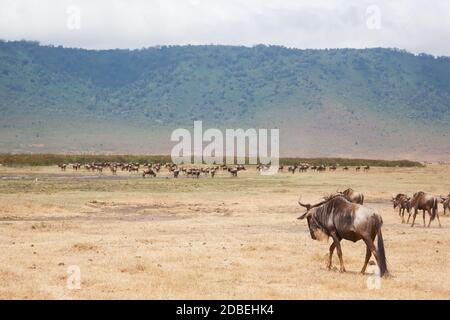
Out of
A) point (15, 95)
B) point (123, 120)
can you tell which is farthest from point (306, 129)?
point (15, 95)

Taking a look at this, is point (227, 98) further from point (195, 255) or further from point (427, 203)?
point (195, 255)

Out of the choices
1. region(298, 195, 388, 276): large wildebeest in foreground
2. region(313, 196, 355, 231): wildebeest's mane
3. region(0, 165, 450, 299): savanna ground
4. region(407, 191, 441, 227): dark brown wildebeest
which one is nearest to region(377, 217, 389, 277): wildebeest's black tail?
region(298, 195, 388, 276): large wildebeest in foreground

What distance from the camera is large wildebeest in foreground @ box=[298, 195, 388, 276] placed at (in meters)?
13.5

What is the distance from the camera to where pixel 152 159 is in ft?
323

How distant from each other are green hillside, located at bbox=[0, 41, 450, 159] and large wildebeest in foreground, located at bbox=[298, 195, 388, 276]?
11266 centimetres

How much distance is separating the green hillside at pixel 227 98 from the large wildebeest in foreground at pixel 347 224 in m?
113

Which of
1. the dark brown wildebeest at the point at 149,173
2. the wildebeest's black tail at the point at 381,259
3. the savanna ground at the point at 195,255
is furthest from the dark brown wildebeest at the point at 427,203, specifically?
the dark brown wildebeest at the point at 149,173

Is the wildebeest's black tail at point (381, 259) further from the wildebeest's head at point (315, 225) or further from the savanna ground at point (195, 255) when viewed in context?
the wildebeest's head at point (315, 225)

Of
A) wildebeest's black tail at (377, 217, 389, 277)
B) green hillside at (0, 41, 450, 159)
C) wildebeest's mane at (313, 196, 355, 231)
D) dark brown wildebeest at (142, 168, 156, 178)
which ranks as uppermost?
green hillside at (0, 41, 450, 159)

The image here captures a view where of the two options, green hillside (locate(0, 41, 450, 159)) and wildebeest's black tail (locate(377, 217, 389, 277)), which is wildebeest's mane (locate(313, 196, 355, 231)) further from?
green hillside (locate(0, 41, 450, 159))

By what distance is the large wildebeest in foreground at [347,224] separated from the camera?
44.3 feet

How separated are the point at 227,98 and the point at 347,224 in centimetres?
14968

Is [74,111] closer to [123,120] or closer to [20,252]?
[123,120]

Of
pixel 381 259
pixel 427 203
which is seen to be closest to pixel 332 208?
pixel 381 259
